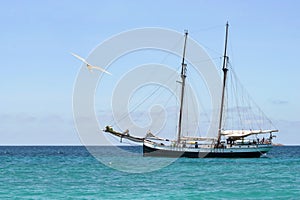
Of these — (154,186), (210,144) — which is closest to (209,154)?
(210,144)

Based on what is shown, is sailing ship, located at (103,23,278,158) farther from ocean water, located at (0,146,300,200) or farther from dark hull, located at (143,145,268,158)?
ocean water, located at (0,146,300,200)

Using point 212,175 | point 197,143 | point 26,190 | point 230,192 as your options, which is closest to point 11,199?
point 26,190

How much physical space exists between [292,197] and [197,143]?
170ft

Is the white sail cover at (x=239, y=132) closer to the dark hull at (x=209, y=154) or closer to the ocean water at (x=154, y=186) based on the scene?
the dark hull at (x=209, y=154)

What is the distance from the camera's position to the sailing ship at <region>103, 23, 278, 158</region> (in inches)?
3442

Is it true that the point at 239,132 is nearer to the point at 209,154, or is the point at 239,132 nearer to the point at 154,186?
the point at 209,154

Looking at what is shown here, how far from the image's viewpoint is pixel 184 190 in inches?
1590

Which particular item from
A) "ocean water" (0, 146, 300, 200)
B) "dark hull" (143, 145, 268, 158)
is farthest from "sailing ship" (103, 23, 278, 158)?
"ocean water" (0, 146, 300, 200)

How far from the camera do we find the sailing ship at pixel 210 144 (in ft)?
287

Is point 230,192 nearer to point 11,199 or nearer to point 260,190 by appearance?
point 260,190

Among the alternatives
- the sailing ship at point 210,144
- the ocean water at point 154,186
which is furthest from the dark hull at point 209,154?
the ocean water at point 154,186

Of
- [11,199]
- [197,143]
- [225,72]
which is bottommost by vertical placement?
[11,199]

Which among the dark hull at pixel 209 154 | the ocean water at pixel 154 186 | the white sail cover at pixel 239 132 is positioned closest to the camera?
the ocean water at pixel 154 186

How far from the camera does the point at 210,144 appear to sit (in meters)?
89.9
